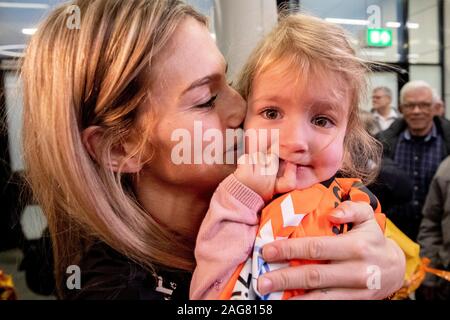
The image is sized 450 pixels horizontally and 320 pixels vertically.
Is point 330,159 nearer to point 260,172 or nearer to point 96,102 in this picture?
point 260,172

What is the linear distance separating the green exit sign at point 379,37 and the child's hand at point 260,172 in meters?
0.36

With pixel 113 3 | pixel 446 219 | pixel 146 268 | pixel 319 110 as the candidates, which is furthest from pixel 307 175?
pixel 446 219

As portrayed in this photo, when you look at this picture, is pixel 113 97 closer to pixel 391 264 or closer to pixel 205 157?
pixel 205 157

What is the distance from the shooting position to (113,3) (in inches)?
26.1

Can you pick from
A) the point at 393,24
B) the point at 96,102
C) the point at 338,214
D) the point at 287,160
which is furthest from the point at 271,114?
the point at 393,24

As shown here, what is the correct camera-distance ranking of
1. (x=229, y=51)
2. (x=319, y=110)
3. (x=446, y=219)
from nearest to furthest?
(x=319, y=110)
(x=229, y=51)
(x=446, y=219)

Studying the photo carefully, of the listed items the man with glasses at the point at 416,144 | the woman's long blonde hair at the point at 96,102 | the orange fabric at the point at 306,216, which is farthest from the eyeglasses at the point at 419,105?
the woman's long blonde hair at the point at 96,102

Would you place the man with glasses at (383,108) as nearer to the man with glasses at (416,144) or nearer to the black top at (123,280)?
the man with glasses at (416,144)

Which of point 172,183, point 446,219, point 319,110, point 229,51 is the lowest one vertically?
point 446,219

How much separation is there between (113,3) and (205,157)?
0.98 feet

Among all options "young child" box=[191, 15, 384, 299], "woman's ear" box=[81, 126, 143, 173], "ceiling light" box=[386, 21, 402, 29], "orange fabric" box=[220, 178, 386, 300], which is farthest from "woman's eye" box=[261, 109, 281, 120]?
"ceiling light" box=[386, 21, 402, 29]

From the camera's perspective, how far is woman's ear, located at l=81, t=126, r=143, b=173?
2.23 feet

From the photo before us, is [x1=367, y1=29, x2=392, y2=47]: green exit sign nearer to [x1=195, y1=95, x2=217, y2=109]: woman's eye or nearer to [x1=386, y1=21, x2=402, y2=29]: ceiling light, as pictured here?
[x1=386, y1=21, x2=402, y2=29]: ceiling light

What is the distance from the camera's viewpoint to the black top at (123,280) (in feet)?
2.22
